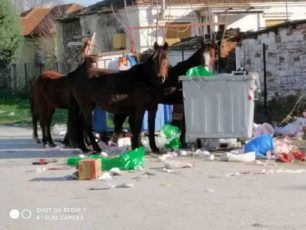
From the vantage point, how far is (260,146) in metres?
14.5

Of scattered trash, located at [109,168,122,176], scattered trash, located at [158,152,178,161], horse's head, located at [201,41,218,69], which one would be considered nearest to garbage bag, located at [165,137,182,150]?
scattered trash, located at [158,152,178,161]

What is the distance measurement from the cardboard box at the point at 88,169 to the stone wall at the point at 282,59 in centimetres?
971

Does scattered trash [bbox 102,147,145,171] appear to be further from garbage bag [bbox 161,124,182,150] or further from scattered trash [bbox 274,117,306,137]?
scattered trash [bbox 274,117,306,137]

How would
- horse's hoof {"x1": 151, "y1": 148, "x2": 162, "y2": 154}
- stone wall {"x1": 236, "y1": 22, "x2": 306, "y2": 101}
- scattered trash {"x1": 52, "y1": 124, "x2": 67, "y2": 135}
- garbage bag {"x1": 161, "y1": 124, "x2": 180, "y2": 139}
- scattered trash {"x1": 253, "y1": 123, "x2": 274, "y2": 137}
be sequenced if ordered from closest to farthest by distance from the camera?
1. horse's hoof {"x1": 151, "y1": 148, "x2": 162, "y2": 154}
2. scattered trash {"x1": 253, "y1": 123, "x2": 274, "y2": 137}
3. garbage bag {"x1": 161, "y1": 124, "x2": 180, "y2": 139}
4. stone wall {"x1": 236, "y1": 22, "x2": 306, "y2": 101}
5. scattered trash {"x1": 52, "y1": 124, "x2": 67, "y2": 135}

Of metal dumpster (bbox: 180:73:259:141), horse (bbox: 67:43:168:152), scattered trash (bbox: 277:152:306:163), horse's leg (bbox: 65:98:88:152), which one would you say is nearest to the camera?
scattered trash (bbox: 277:152:306:163)

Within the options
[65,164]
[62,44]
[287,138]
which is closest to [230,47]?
[287,138]

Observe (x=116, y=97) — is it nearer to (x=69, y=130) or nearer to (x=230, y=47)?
(x=69, y=130)

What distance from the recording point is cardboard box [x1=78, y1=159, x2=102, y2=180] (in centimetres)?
1238

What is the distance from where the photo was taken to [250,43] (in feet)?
75.7

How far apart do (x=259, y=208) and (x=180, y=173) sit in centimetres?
338

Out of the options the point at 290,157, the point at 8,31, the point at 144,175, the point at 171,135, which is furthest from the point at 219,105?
the point at 8,31

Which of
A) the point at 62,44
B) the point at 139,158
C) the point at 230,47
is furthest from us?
the point at 62,44

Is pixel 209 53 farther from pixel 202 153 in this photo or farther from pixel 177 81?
pixel 202 153

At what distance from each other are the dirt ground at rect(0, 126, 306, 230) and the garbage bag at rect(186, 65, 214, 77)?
180 centimetres
